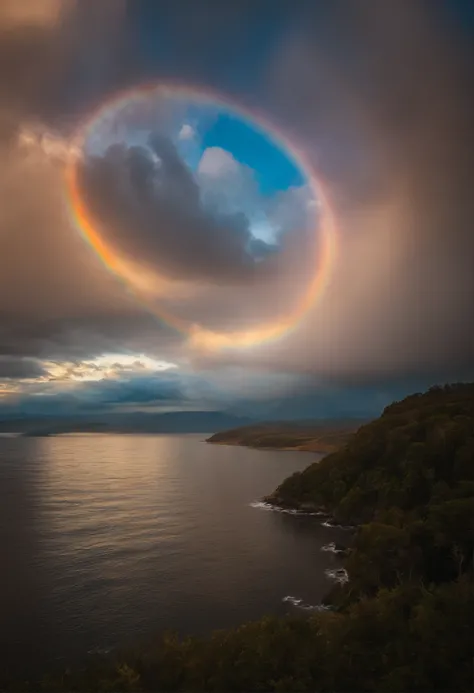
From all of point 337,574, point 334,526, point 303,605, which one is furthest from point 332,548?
point 303,605

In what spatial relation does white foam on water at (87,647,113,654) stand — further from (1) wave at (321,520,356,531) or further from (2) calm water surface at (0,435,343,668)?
(1) wave at (321,520,356,531)

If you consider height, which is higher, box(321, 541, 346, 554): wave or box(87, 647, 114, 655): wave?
box(87, 647, 114, 655): wave

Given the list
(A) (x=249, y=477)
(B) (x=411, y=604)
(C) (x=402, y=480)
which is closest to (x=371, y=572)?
(B) (x=411, y=604)

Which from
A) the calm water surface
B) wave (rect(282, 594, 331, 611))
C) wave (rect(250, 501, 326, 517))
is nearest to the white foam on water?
the calm water surface

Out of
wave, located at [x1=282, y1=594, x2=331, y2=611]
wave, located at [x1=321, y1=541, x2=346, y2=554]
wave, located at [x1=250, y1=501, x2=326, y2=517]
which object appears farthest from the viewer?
wave, located at [x1=250, y1=501, x2=326, y2=517]

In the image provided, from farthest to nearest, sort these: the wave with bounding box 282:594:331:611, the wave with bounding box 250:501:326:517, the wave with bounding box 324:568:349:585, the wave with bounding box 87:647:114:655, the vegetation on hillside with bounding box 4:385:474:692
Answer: the wave with bounding box 250:501:326:517
the wave with bounding box 324:568:349:585
the wave with bounding box 282:594:331:611
the wave with bounding box 87:647:114:655
the vegetation on hillside with bounding box 4:385:474:692

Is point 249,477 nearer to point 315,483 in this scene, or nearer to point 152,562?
point 315,483

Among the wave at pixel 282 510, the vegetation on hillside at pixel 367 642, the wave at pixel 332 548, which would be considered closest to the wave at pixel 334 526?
the wave at pixel 282 510
